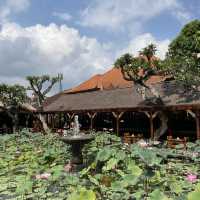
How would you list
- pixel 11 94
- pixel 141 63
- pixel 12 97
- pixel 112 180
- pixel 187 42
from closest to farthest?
pixel 112 180 < pixel 141 63 < pixel 187 42 < pixel 11 94 < pixel 12 97

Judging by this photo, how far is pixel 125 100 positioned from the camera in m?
25.7

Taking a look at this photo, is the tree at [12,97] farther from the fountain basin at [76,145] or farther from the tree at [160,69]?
the fountain basin at [76,145]

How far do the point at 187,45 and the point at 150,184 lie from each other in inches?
928

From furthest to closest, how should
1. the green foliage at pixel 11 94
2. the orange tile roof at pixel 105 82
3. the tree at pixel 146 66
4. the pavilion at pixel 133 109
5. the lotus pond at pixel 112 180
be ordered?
1. the orange tile roof at pixel 105 82
2. the green foliage at pixel 11 94
3. the tree at pixel 146 66
4. the pavilion at pixel 133 109
5. the lotus pond at pixel 112 180

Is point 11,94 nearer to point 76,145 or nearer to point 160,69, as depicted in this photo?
point 160,69

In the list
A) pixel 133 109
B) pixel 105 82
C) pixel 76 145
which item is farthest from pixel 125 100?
pixel 105 82

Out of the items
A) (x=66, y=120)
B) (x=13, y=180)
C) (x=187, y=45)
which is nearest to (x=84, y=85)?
(x=66, y=120)

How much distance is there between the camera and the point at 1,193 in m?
8.16

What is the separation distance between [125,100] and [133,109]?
9.03 feet

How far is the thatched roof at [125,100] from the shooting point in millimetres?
21062

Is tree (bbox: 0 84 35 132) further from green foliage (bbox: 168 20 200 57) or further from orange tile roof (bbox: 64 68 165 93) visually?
green foliage (bbox: 168 20 200 57)

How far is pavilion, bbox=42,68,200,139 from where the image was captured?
21.2 meters

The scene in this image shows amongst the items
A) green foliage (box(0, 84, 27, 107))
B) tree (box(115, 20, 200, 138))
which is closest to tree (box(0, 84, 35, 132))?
green foliage (box(0, 84, 27, 107))

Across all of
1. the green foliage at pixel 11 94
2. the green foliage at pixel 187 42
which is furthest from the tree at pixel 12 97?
the green foliage at pixel 187 42
